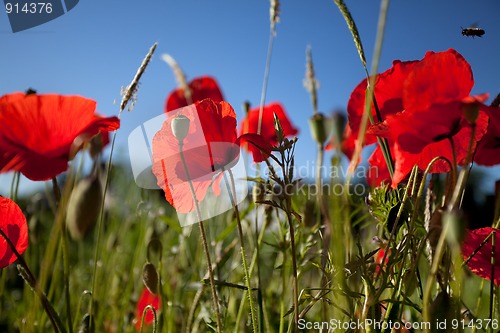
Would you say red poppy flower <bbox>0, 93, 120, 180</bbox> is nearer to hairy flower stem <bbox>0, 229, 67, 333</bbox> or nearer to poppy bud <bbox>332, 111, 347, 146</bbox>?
hairy flower stem <bbox>0, 229, 67, 333</bbox>

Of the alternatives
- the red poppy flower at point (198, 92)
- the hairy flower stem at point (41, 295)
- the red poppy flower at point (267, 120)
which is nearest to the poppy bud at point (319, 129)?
the hairy flower stem at point (41, 295)

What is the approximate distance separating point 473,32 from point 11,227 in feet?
2.21

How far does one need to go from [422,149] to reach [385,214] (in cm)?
8

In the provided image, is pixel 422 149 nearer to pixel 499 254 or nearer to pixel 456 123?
pixel 456 123

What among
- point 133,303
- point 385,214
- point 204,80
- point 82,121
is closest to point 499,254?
point 385,214

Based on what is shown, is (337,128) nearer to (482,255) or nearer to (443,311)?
(443,311)

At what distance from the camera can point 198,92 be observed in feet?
4.52

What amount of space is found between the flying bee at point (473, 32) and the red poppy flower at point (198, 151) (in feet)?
1.41

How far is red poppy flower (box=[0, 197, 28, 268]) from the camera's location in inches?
21.3

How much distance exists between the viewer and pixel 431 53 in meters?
0.48

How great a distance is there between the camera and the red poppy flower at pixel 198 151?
0.54 metres

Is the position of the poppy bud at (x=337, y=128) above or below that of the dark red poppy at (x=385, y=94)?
below

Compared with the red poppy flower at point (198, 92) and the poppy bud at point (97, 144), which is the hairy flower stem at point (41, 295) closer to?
the poppy bud at point (97, 144)

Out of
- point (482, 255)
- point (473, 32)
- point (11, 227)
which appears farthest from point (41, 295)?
point (473, 32)
